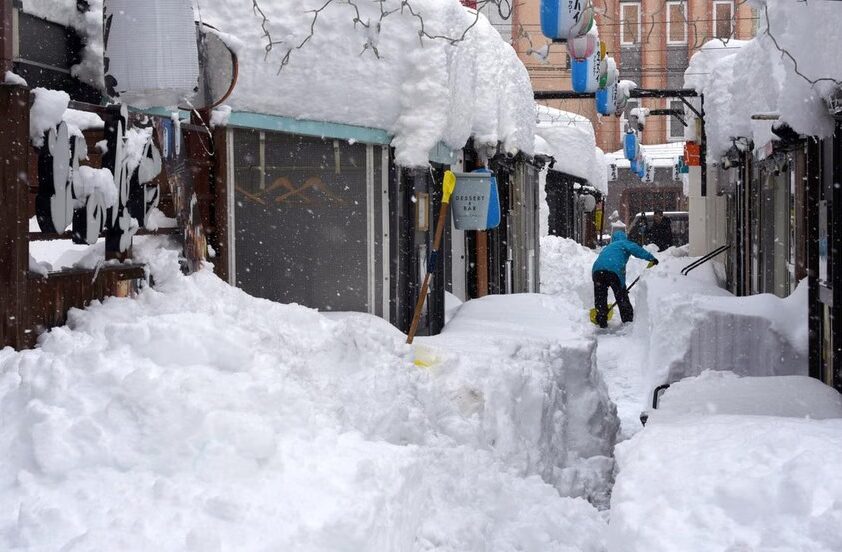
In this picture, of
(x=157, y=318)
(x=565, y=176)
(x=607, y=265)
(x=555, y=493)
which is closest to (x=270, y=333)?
(x=157, y=318)

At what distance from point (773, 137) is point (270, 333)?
640 centimetres

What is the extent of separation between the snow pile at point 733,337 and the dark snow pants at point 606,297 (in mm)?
7338

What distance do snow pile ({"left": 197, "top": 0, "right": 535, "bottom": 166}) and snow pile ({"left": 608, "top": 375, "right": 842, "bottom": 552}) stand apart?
17.7ft

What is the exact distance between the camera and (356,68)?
9703 millimetres

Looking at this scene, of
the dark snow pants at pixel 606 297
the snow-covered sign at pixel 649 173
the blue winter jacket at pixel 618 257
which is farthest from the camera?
the snow-covered sign at pixel 649 173

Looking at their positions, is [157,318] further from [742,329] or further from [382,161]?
[742,329]

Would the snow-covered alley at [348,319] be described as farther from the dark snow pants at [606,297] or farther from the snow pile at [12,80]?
the dark snow pants at [606,297]

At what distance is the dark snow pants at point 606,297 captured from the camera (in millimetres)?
18688

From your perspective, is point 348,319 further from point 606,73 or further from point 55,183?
point 606,73

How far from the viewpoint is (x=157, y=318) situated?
5.44 meters

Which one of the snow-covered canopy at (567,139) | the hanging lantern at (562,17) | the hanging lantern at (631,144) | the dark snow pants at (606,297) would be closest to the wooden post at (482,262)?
the dark snow pants at (606,297)

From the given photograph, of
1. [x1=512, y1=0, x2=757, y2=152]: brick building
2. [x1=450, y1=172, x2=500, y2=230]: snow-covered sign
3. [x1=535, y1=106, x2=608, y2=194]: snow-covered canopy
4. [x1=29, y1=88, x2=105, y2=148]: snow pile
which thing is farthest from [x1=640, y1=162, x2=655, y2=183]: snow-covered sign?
[x1=29, y1=88, x2=105, y2=148]: snow pile

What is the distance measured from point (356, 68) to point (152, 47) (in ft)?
13.5

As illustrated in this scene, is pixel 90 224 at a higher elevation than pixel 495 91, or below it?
below
